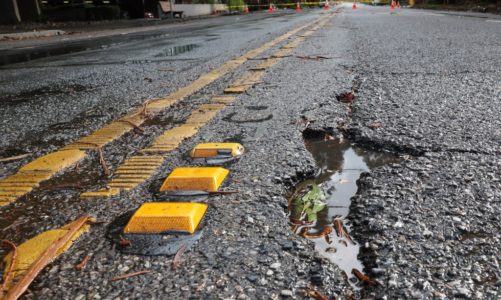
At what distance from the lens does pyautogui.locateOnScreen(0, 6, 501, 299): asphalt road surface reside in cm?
105

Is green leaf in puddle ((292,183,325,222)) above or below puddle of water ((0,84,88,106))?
above

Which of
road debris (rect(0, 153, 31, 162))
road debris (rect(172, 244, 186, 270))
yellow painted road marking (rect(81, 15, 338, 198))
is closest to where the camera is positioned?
road debris (rect(172, 244, 186, 270))

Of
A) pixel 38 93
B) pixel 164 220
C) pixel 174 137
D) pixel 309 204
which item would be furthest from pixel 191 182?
pixel 38 93

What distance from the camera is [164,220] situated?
4.20ft

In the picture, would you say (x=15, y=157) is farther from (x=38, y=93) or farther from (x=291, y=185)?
(x=38, y=93)

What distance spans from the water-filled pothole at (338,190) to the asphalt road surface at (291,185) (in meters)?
0.04

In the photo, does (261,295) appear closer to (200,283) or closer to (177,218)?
(200,283)

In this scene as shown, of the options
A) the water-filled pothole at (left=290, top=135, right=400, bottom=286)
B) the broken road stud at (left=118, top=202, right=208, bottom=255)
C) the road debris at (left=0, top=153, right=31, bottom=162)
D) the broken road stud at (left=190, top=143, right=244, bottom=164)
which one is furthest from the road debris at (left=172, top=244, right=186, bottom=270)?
the road debris at (left=0, top=153, right=31, bottom=162)

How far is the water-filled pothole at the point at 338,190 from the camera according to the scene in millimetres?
1228

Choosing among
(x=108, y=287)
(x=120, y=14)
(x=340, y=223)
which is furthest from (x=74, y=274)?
(x=120, y=14)

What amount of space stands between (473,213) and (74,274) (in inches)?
45.7

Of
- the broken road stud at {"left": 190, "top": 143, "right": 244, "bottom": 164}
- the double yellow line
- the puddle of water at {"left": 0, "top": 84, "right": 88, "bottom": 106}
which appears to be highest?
the broken road stud at {"left": 190, "top": 143, "right": 244, "bottom": 164}

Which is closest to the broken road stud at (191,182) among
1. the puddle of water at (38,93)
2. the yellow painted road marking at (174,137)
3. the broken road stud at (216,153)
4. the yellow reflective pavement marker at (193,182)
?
the yellow reflective pavement marker at (193,182)

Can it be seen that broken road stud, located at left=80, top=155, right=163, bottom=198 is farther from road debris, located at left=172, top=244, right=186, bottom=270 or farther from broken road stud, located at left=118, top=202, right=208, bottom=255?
road debris, located at left=172, top=244, right=186, bottom=270
